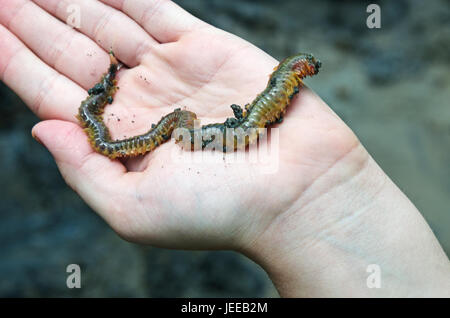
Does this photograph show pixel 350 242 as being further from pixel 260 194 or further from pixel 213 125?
pixel 213 125

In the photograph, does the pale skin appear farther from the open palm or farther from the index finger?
the index finger

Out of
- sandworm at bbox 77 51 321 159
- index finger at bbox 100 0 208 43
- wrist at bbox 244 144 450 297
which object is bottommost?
wrist at bbox 244 144 450 297

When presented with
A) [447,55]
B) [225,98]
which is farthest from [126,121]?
[447,55]

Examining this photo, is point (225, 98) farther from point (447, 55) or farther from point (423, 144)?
point (447, 55)

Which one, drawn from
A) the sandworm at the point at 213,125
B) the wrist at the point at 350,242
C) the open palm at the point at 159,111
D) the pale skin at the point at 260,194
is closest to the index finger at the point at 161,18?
the open palm at the point at 159,111

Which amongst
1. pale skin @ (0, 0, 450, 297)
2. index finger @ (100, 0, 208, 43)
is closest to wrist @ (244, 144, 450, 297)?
pale skin @ (0, 0, 450, 297)

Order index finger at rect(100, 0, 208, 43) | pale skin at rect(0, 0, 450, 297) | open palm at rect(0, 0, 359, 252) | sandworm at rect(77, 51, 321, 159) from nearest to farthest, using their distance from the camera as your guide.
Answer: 1. pale skin at rect(0, 0, 450, 297)
2. open palm at rect(0, 0, 359, 252)
3. sandworm at rect(77, 51, 321, 159)
4. index finger at rect(100, 0, 208, 43)

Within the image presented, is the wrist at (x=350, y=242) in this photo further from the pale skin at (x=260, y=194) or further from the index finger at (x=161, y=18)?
the index finger at (x=161, y=18)
